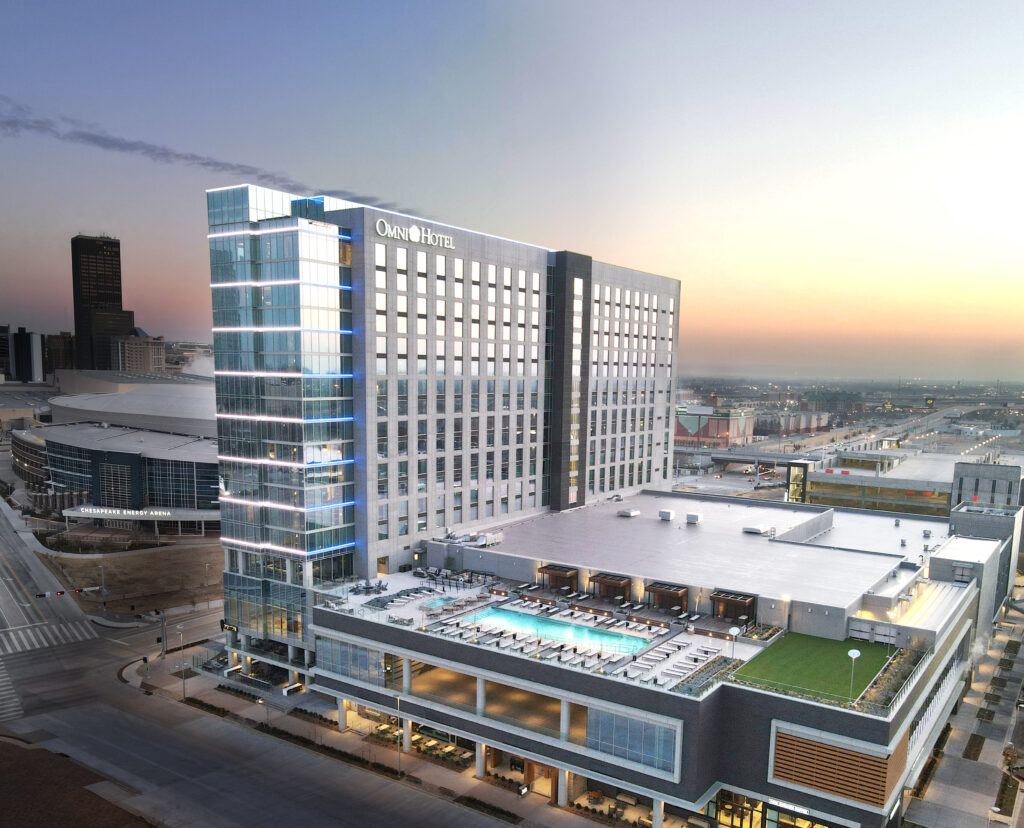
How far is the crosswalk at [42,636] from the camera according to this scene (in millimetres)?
82256

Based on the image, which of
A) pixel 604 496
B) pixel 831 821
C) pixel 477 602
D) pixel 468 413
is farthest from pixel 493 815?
pixel 604 496

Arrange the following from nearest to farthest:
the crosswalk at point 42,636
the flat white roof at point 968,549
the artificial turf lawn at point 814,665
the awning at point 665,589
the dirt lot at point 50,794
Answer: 1. the artificial turf lawn at point 814,665
2. the dirt lot at point 50,794
3. the awning at point 665,589
4. the flat white roof at point 968,549
5. the crosswalk at point 42,636

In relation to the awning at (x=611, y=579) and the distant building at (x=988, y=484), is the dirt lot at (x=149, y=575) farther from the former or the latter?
the distant building at (x=988, y=484)

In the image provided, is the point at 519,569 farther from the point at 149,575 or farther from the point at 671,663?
the point at 149,575

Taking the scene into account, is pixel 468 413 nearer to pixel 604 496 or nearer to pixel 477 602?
pixel 477 602

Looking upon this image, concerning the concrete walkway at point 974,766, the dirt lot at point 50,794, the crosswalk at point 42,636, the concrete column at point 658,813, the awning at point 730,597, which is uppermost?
the awning at point 730,597

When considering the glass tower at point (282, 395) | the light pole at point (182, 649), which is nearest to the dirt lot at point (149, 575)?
Answer: the light pole at point (182, 649)

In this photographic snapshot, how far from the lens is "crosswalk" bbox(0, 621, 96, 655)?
270 feet

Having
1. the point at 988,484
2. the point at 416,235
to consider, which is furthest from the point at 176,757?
the point at 988,484

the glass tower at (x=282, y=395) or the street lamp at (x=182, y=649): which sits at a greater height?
the glass tower at (x=282, y=395)

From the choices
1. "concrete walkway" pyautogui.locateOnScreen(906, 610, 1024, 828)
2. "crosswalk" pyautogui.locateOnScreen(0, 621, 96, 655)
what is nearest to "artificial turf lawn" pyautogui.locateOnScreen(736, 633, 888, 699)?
"concrete walkway" pyautogui.locateOnScreen(906, 610, 1024, 828)

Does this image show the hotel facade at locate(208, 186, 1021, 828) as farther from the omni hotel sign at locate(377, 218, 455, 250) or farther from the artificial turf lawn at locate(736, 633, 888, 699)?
the omni hotel sign at locate(377, 218, 455, 250)

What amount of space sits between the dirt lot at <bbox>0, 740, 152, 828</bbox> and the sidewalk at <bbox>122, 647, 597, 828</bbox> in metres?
13.1

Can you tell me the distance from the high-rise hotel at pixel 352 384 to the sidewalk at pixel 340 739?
775 cm
